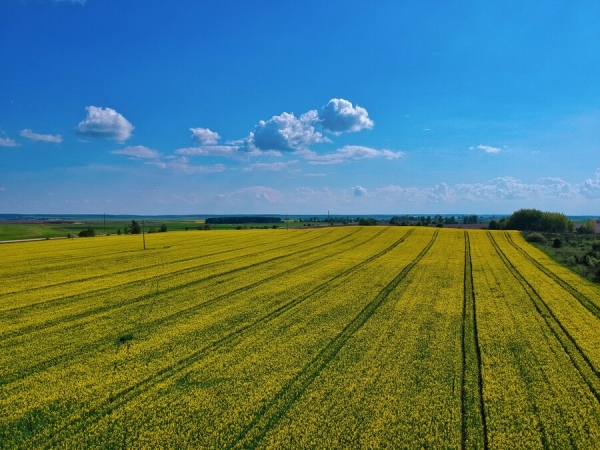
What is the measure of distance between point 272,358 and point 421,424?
4.91m

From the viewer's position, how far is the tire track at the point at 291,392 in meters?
7.54

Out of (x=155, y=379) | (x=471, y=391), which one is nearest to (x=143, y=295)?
(x=155, y=379)

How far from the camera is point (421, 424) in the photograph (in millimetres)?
8016

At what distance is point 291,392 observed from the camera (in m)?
9.27

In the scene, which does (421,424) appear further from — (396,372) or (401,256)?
(401,256)

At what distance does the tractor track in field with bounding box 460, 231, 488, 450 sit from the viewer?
764 cm

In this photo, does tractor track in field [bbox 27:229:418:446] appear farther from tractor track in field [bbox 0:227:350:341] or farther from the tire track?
tractor track in field [bbox 0:227:350:341]

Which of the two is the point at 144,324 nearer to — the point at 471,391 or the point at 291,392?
the point at 291,392

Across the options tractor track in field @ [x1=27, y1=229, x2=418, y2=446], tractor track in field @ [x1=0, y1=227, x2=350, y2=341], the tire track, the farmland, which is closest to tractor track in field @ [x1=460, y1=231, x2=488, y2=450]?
the farmland

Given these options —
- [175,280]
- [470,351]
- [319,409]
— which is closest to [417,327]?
[470,351]

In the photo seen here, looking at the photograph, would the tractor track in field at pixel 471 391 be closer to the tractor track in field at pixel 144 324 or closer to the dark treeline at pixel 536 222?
the tractor track in field at pixel 144 324

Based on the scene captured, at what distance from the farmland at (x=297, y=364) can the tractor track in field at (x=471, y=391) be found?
0.14 feet

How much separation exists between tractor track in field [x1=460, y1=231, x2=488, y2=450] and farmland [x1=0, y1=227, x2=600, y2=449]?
44mm

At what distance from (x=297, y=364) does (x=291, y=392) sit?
5.39 feet
